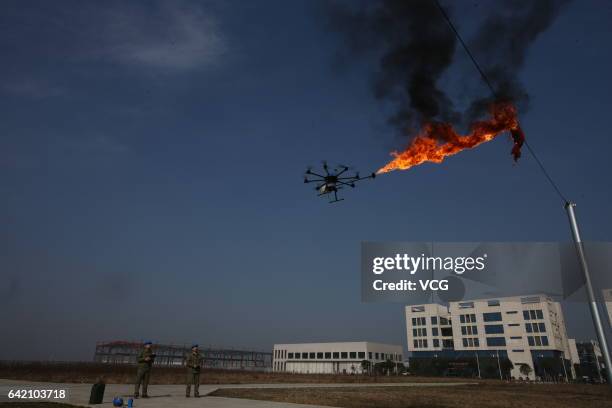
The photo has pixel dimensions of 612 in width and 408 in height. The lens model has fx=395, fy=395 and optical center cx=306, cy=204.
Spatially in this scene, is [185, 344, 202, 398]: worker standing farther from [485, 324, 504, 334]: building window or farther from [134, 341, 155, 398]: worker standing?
[485, 324, 504, 334]: building window

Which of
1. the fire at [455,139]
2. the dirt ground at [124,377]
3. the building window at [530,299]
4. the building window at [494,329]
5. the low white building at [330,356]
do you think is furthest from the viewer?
the low white building at [330,356]

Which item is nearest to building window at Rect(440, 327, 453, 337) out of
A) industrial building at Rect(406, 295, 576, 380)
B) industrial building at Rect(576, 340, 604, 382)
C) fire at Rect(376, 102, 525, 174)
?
industrial building at Rect(406, 295, 576, 380)

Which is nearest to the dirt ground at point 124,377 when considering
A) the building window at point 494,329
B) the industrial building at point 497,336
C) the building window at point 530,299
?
the industrial building at point 497,336

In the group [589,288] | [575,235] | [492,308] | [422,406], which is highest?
[492,308]


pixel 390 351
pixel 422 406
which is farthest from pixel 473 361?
pixel 422 406

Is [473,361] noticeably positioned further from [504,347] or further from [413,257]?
[413,257]

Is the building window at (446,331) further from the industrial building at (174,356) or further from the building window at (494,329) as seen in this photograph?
the industrial building at (174,356)
